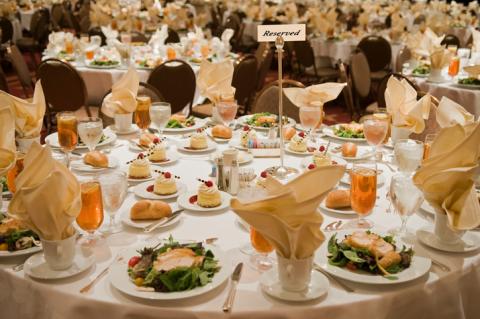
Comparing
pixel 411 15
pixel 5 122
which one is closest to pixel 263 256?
pixel 5 122

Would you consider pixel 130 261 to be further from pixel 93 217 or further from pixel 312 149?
pixel 312 149

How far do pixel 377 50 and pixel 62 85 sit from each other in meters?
4.04

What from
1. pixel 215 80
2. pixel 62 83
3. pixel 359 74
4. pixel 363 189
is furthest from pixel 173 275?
pixel 359 74

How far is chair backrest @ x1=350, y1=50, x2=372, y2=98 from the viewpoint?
4855 mm

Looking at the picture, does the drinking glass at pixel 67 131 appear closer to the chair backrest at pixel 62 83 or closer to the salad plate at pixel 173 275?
the salad plate at pixel 173 275

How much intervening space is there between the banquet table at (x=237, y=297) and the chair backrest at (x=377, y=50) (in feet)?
18.4

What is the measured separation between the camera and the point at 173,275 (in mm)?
1390

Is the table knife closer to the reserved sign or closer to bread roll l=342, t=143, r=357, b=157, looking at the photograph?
the reserved sign

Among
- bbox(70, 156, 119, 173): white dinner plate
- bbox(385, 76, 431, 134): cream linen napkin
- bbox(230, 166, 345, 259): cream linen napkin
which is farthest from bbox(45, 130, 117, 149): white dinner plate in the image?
bbox(230, 166, 345, 259): cream linen napkin

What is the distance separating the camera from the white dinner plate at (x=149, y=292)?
1.34 m

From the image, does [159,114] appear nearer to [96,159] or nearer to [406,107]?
[96,159]

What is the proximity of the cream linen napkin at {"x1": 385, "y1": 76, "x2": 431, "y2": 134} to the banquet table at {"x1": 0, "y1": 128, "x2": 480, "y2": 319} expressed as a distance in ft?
2.61

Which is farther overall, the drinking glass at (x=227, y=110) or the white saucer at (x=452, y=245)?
the drinking glass at (x=227, y=110)

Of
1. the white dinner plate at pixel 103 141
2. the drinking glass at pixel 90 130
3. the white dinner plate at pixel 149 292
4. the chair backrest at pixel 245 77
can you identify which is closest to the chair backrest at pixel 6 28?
the chair backrest at pixel 245 77
